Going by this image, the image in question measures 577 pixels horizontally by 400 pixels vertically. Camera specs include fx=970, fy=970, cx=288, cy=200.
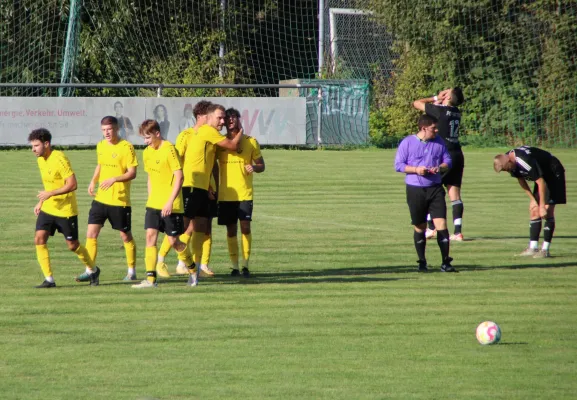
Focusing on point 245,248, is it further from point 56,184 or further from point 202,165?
point 56,184

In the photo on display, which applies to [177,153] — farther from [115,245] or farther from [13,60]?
[13,60]

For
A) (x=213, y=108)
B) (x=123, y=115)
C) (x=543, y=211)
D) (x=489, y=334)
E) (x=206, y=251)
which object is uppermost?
(x=213, y=108)

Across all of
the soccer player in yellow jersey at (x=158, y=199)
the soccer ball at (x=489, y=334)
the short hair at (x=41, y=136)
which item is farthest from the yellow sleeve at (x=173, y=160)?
the soccer ball at (x=489, y=334)

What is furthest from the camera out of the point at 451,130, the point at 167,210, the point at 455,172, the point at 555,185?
the point at 455,172

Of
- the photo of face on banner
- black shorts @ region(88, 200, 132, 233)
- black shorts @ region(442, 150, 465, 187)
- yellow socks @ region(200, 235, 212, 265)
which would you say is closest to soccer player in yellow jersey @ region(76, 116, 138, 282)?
black shorts @ region(88, 200, 132, 233)

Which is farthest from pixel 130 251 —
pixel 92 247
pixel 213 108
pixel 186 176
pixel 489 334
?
pixel 489 334

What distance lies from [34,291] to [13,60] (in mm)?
22076

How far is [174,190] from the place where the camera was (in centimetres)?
995

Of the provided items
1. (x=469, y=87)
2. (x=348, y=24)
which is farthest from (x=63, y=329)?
(x=348, y=24)

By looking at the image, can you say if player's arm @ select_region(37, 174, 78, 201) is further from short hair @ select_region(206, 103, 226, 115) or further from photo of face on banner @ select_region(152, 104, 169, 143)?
photo of face on banner @ select_region(152, 104, 169, 143)

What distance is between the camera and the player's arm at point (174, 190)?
9914 mm

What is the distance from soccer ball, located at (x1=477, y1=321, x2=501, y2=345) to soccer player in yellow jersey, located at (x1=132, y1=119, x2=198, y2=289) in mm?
3581

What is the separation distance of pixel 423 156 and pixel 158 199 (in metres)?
3.33

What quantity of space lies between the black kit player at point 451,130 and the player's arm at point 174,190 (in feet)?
16.9
